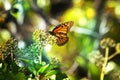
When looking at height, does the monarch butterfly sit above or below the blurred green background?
below

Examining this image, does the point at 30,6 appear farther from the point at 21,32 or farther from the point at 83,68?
the point at 83,68

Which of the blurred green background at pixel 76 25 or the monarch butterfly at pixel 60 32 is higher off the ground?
the blurred green background at pixel 76 25

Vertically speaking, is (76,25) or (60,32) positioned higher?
(76,25)

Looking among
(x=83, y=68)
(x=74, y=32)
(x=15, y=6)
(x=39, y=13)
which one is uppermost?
(x=39, y=13)

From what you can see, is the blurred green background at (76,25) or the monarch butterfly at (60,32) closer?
the monarch butterfly at (60,32)

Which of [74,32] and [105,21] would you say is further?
[105,21]

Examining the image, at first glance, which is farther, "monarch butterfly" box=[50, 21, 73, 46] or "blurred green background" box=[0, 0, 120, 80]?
"blurred green background" box=[0, 0, 120, 80]

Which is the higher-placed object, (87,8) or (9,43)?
(87,8)

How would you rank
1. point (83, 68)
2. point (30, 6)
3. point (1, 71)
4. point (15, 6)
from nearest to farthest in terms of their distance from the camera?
point (1, 71)
point (15, 6)
point (83, 68)
point (30, 6)

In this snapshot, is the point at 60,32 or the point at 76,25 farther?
the point at 76,25

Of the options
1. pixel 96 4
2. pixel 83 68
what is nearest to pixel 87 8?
pixel 96 4

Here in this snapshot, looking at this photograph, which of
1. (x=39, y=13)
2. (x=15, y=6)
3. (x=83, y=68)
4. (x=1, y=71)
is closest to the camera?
(x=1, y=71)
